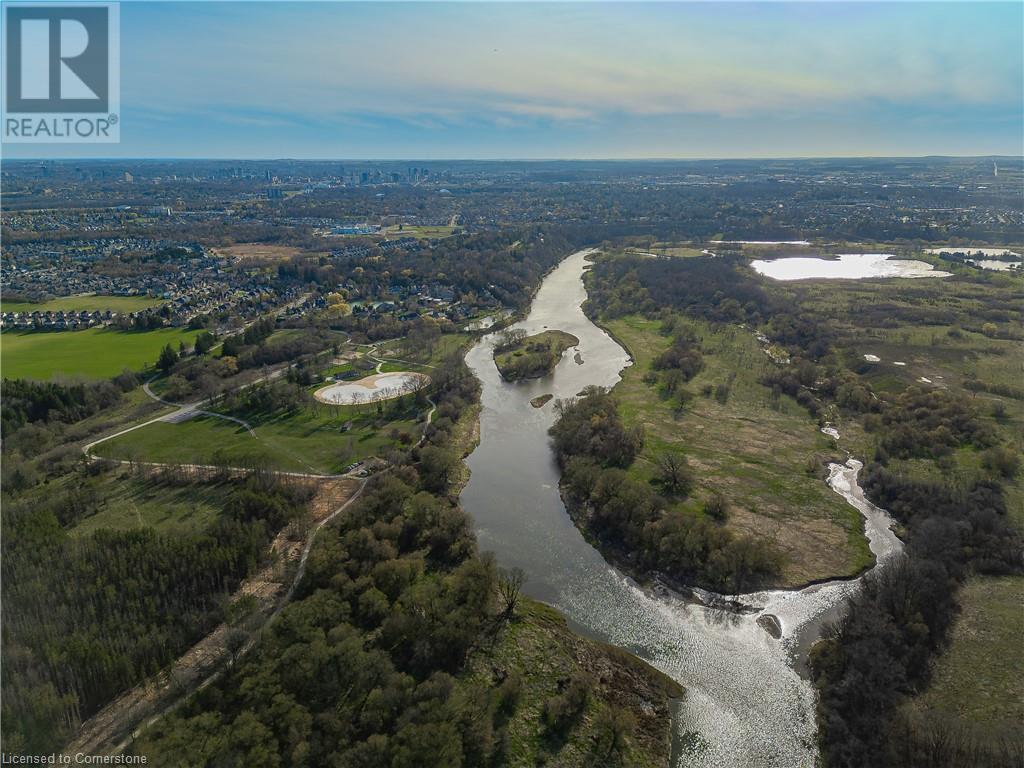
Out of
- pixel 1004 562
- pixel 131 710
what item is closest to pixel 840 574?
pixel 1004 562

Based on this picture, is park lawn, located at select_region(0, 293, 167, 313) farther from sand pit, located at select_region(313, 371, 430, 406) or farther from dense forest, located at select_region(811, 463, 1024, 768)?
dense forest, located at select_region(811, 463, 1024, 768)

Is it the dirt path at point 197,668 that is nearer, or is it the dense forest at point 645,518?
the dirt path at point 197,668

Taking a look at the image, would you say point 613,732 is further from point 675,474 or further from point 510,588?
point 675,474

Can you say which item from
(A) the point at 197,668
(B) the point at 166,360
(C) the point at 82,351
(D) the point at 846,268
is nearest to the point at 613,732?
(A) the point at 197,668

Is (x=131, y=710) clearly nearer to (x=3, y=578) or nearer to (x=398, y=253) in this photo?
(x=3, y=578)

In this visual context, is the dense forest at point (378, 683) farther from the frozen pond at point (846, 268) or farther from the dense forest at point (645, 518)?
the frozen pond at point (846, 268)

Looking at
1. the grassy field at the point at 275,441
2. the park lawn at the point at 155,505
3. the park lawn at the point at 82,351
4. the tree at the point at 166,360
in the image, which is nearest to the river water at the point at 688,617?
the grassy field at the point at 275,441
